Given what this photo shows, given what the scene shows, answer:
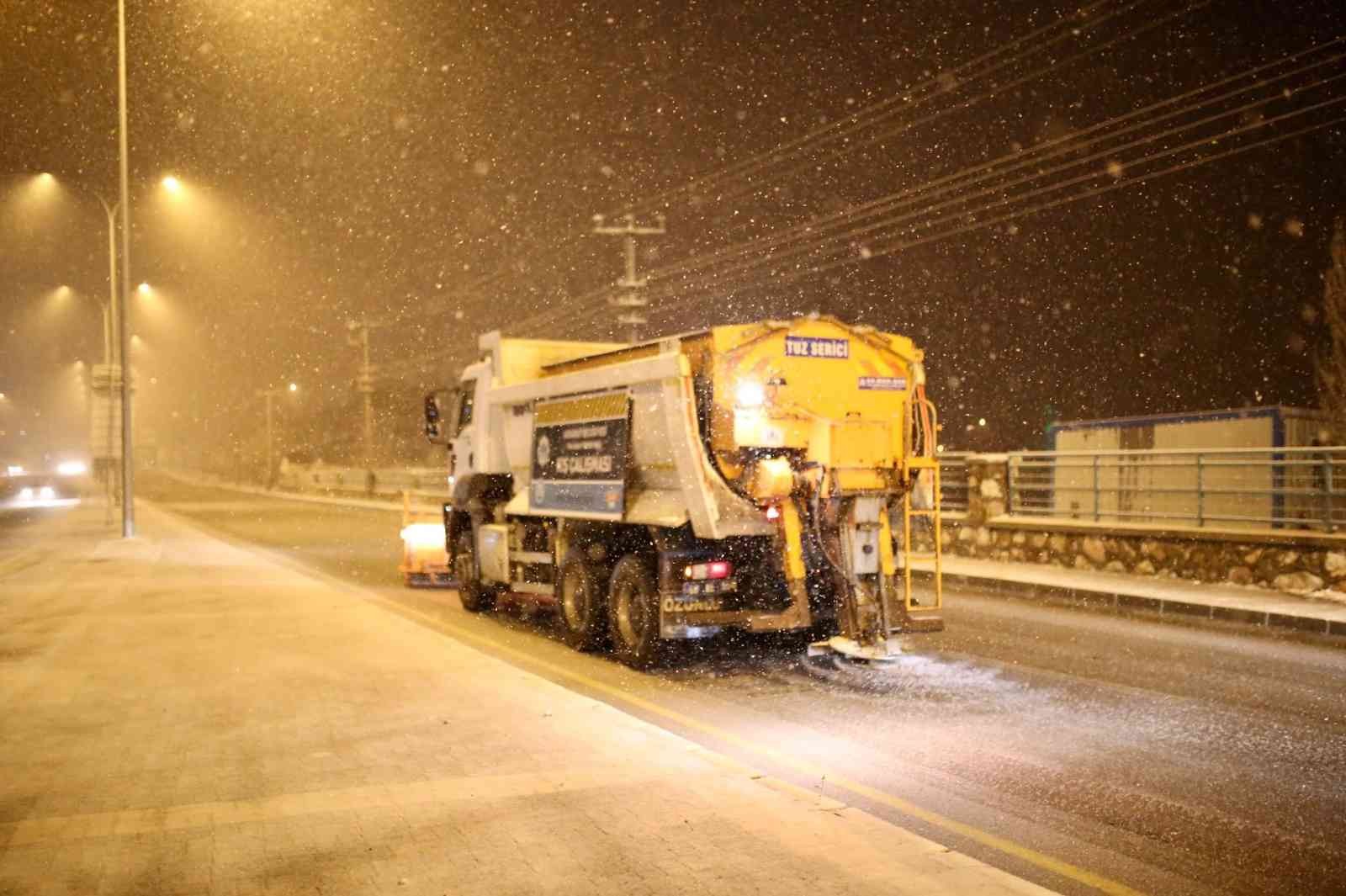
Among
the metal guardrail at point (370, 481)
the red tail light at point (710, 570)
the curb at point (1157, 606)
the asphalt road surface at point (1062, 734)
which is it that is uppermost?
the metal guardrail at point (370, 481)

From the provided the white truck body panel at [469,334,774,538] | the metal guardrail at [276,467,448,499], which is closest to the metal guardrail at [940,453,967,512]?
the white truck body panel at [469,334,774,538]

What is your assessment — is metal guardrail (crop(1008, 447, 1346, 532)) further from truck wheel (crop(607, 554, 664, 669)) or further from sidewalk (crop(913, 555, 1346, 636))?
truck wheel (crop(607, 554, 664, 669))

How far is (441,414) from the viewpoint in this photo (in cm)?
1548

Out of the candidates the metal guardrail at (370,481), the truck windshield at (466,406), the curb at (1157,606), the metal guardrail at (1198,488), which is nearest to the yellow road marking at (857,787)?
the truck windshield at (466,406)

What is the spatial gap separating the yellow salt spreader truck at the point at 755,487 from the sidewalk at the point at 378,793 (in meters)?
1.71

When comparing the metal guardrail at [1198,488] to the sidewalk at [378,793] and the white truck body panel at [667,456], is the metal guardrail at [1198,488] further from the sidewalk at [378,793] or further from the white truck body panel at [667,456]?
the sidewalk at [378,793]

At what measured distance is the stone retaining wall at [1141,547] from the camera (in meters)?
13.8

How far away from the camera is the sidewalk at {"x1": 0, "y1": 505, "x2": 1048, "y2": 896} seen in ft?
15.2

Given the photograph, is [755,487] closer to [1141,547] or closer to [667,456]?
[667,456]

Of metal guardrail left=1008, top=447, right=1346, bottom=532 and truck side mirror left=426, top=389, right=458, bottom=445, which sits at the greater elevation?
truck side mirror left=426, top=389, right=458, bottom=445

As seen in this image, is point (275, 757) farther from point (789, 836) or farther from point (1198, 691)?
point (1198, 691)

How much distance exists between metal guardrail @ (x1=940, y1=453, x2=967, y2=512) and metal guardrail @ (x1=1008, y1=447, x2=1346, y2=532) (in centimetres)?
108

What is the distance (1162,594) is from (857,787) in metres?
9.02

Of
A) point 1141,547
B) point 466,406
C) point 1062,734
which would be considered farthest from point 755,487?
point 1141,547
